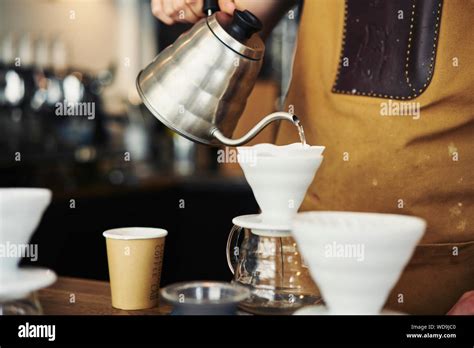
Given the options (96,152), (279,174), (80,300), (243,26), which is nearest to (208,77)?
(243,26)

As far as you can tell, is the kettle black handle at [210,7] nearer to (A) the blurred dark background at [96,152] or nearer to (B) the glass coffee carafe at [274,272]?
(B) the glass coffee carafe at [274,272]

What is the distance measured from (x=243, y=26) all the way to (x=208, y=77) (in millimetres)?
111

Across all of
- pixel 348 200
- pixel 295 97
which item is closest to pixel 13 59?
pixel 295 97

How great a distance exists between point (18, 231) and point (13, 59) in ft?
9.64

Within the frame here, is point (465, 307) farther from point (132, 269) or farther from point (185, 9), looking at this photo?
point (185, 9)

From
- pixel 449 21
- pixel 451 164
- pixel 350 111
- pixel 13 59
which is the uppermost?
pixel 13 59

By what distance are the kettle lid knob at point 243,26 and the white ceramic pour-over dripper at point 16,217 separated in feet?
1.59

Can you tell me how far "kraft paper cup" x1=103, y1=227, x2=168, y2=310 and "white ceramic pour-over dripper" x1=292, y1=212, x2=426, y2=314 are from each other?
0.37 meters

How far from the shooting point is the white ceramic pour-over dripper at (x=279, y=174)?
1061mm

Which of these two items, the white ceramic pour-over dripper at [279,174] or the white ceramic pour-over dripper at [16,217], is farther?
the white ceramic pour-over dripper at [279,174]

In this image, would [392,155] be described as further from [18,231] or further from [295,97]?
[18,231]

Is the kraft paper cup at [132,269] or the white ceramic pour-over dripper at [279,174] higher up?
the white ceramic pour-over dripper at [279,174]

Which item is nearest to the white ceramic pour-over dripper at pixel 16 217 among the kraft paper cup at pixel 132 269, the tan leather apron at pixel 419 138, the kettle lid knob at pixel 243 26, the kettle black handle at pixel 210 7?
the kraft paper cup at pixel 132 269

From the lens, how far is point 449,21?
1543mm
